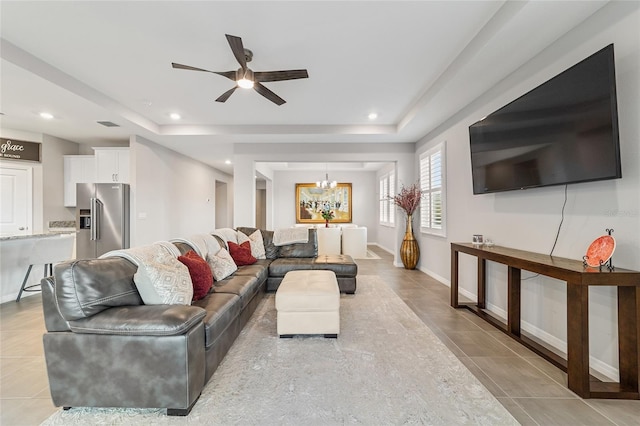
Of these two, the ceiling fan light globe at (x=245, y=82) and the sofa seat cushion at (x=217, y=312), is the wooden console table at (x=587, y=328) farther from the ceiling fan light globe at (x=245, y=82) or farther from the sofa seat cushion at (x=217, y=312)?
the ceiling fan light globe at (x=245, y=82)

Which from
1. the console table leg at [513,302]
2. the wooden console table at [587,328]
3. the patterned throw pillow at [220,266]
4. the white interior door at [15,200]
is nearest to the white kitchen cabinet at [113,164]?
the white interior door at [15,200]

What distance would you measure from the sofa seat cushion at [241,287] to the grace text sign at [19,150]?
5135 millimetres

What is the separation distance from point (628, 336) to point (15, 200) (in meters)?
8.27

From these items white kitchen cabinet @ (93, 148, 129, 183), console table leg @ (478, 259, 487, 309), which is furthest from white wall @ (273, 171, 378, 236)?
console table leg @ (478, 259, 487, 309)

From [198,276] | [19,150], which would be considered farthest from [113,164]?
[198,276]

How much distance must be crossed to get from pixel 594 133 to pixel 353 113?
10.6ft

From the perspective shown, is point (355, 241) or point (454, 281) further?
point (355, 241)

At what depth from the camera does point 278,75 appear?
2.70 metres

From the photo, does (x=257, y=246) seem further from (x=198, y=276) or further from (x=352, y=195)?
(x=352, y=195)

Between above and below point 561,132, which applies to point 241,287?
below

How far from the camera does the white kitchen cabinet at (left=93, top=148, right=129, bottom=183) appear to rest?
17.6ft

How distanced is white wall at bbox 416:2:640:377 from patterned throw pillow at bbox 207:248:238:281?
321 centimetres

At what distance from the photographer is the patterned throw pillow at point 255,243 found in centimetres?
434

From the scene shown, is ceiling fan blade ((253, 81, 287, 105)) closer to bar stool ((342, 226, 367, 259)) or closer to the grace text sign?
bar stool ((342, 226, 367, 259))
